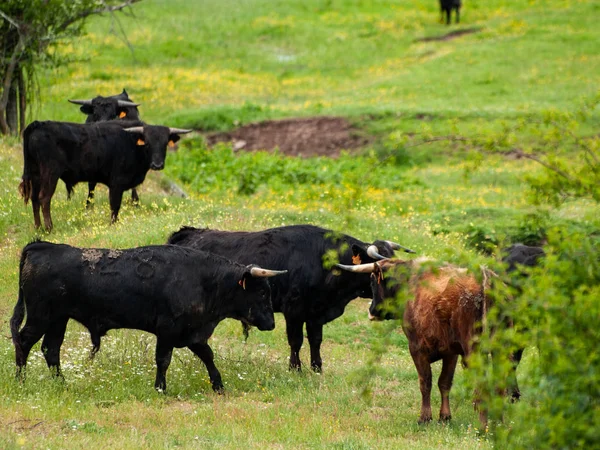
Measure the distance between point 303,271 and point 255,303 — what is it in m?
1.12

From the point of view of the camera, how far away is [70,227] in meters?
17.3

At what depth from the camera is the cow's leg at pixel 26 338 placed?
10750 millimetres

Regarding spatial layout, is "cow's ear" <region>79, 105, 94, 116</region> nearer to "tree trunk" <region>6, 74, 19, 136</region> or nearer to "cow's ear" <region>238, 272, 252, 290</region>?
"tree trunk" <region>6, 74, 19, 136</region>

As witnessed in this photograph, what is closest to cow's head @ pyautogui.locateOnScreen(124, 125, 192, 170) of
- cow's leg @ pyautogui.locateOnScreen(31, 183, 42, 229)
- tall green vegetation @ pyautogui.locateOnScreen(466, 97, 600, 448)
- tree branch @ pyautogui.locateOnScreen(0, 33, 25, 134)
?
cow's leg @ pyautogui.locateOnScreen(31, 183, 42, 229)

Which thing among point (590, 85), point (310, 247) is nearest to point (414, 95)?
point (590, 85)

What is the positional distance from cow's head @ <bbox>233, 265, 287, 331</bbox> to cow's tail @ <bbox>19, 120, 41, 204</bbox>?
23.5 feet

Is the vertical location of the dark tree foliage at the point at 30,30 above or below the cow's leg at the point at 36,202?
above

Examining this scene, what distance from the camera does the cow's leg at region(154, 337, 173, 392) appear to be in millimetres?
10805

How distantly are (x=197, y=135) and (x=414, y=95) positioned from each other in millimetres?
9812

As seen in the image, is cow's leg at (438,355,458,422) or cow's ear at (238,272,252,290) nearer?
cow's leg at (438,355,458,422)

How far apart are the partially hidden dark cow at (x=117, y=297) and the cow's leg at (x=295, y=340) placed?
4.61 feet

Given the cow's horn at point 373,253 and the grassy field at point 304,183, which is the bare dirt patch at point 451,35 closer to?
the grassy field at point 304,183

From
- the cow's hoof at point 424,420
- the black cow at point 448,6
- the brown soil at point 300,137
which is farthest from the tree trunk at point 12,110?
the black cow at point 448,6

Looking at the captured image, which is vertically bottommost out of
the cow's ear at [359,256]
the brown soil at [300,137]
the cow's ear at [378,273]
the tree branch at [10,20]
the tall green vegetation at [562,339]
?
the brown soil at [300,137]
